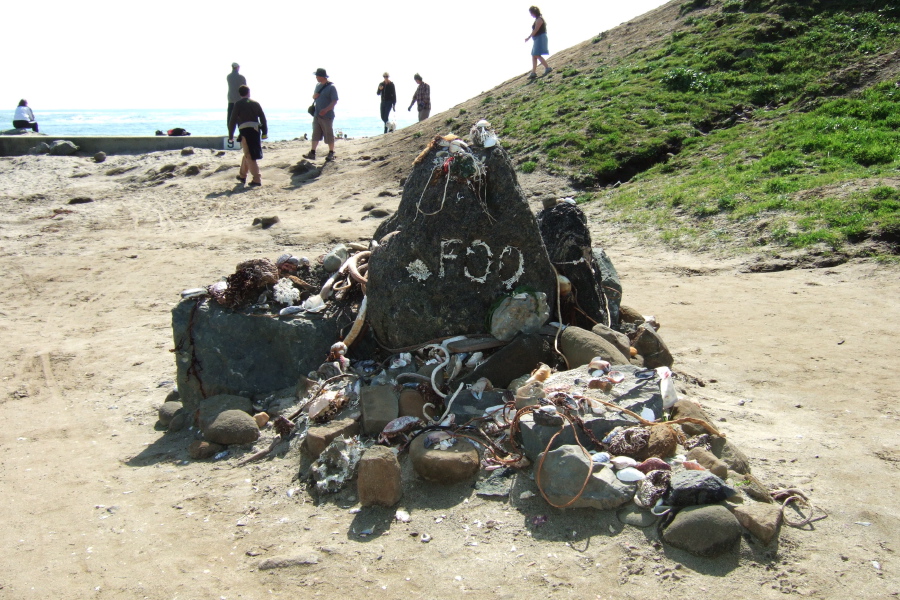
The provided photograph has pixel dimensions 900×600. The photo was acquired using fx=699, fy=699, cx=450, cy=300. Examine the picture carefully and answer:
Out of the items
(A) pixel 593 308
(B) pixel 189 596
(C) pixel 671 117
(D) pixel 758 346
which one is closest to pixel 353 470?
(B) pixel 189 596

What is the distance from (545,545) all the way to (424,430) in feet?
3.90

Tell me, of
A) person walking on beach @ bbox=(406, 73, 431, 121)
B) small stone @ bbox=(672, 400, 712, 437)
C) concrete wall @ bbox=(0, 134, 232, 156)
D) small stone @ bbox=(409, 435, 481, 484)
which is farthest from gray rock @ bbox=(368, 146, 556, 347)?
concrete wall @ bbox=(0, 134, 232, 156)

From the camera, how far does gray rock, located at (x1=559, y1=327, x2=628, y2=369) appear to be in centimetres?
443

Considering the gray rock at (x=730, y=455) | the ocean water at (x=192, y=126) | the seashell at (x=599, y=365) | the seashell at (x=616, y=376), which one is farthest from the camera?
the ocean water at (x=192, y=126)

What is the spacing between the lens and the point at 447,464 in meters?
3.67

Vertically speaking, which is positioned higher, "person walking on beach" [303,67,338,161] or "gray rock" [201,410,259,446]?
"person walking on beach" [303,67,338,161]

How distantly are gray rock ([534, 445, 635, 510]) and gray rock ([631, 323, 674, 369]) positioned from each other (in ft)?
5.66

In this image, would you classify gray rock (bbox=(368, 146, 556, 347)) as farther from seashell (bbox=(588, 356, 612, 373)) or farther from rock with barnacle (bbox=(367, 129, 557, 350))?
seashell (bbox=(588, 356, 612, 373))

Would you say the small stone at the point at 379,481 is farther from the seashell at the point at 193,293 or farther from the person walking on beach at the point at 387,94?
the person walking on beach at the point at 387,94

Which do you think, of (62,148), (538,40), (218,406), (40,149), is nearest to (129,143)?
(62,148)

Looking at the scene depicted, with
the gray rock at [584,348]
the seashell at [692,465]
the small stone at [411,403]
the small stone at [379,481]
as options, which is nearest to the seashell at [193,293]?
the small stone at [411,403]

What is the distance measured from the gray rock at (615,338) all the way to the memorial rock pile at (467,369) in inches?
0.5

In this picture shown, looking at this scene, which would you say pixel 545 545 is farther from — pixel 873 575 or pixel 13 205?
pixel 13 205

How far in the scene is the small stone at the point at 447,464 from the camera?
12.1ft
